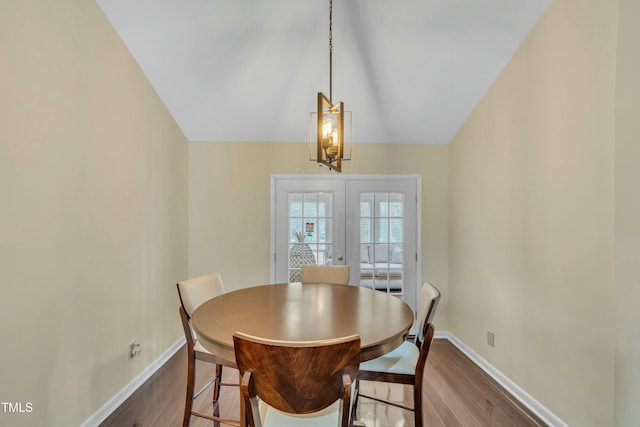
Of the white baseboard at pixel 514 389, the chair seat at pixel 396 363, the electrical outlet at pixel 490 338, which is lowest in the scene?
the white baseboard at pixel 514 389

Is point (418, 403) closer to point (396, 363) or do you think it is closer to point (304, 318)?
point (396, 363)

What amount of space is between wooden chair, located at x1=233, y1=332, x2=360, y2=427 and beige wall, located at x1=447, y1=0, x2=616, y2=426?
1.51 m

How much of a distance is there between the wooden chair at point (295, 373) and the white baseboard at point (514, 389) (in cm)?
174

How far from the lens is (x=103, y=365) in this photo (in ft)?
6.68

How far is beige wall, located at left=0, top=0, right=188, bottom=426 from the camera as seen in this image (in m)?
1.45

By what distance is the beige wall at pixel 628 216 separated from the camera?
1.44 m

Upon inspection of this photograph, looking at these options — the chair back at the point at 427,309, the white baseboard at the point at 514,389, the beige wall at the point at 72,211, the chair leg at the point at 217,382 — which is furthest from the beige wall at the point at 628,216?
the beige wall at the point at 72,211

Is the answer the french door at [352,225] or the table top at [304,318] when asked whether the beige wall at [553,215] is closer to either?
the french door at [352,225]

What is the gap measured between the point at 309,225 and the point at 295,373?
8.26 ft

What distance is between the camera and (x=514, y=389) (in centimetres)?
230

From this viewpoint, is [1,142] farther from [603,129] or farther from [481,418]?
[481,418]

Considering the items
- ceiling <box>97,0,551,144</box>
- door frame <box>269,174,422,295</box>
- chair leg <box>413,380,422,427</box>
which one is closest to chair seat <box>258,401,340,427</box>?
chair leg <box>413,380,422,427</box>

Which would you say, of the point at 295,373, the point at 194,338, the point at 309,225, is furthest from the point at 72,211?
the point at 309,225

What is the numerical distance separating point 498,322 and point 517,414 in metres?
0.67
